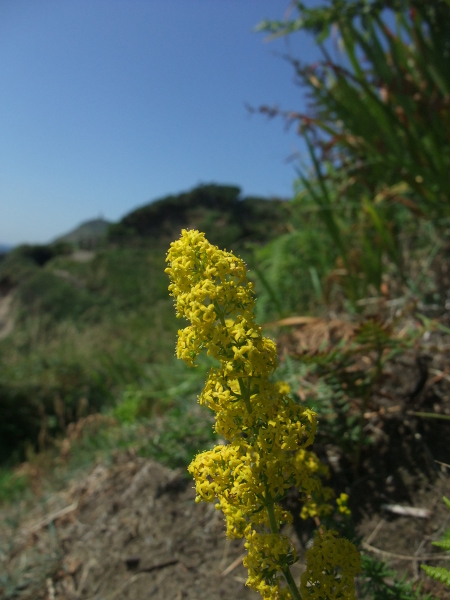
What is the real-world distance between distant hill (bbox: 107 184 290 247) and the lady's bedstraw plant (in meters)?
8.76

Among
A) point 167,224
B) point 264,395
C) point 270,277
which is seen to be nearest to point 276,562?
point 264,395

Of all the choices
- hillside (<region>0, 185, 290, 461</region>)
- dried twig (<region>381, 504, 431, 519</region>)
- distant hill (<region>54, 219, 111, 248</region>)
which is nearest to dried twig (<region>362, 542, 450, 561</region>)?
dried twig (<region>381, 504, 431, 519</region>)

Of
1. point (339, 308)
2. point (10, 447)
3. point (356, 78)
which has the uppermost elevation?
point (356, 78)

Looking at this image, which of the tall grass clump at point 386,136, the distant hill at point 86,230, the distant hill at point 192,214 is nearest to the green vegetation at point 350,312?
the tall grass clump at point 386,136

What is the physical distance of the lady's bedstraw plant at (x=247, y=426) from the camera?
3.49ft

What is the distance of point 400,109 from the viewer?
3.22 meters

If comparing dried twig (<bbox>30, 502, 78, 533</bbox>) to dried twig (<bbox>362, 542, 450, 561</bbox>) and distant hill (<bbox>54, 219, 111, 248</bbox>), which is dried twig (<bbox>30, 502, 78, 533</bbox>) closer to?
dried twig (<bbox>362, 542, 450, 561</bbox>)

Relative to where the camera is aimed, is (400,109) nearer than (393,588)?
No

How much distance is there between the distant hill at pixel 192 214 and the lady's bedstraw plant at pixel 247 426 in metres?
8.76

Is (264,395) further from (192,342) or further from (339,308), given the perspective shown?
(339,308)

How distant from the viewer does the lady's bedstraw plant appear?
1063mm

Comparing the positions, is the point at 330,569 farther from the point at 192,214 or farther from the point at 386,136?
the point at 192,214

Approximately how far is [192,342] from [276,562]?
0.52 metres

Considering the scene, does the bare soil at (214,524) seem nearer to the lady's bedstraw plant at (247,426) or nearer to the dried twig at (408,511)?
the dried twig at (408,511)
